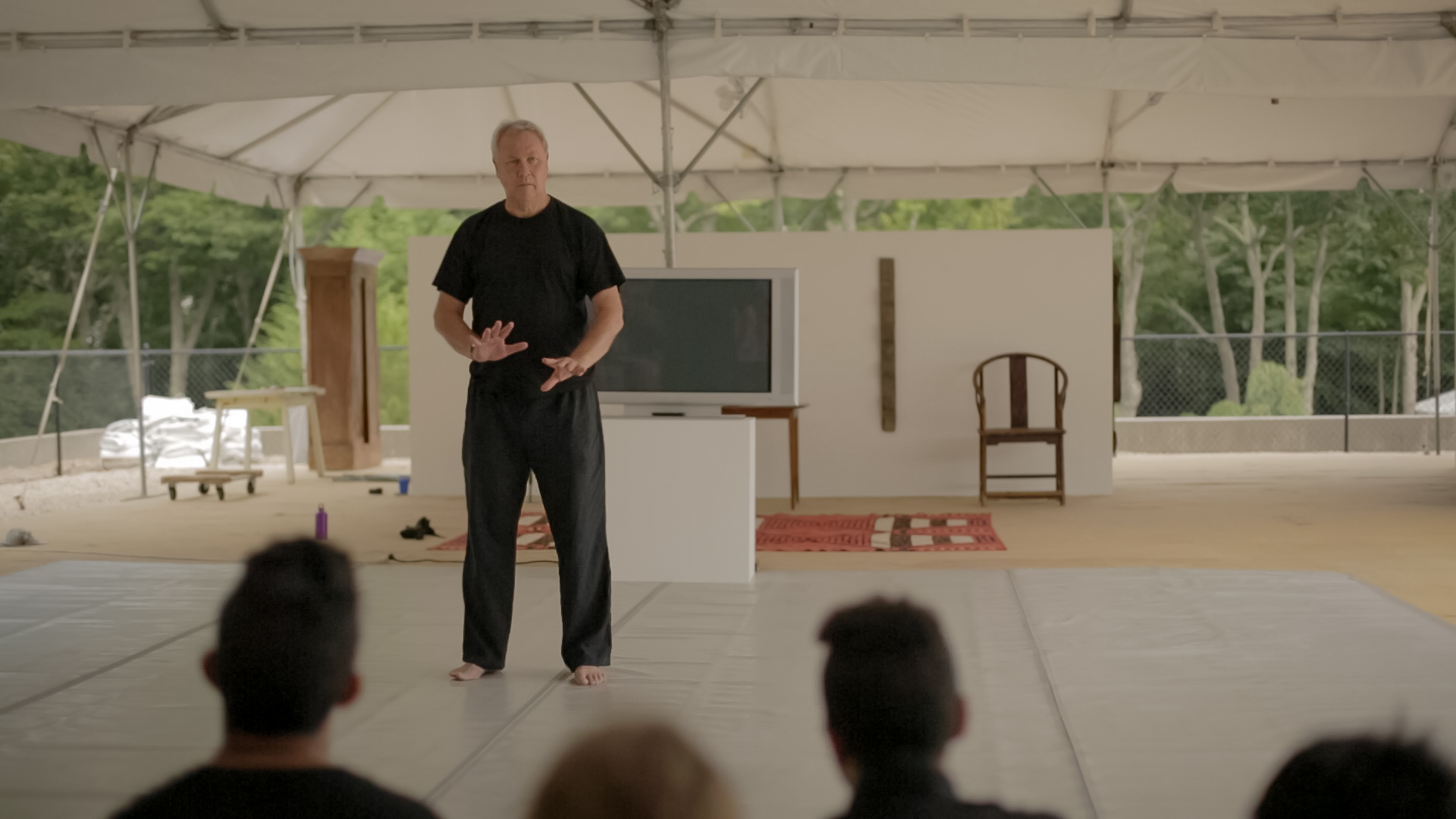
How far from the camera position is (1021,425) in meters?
7.49

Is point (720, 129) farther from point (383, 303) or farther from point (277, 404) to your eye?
point (383, 303)

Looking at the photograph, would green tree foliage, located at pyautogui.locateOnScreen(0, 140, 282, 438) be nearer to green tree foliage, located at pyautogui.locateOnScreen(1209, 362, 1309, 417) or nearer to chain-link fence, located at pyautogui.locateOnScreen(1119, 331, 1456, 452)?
chain-link fence, located at pyautogui.locateOnScreen(1119, 331, 1456, 452)

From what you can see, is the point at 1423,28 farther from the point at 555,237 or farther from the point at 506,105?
the point at 506,105

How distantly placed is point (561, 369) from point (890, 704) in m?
2.07

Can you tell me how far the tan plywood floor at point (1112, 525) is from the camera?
5129 mm

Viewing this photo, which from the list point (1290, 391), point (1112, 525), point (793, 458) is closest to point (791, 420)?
point (793, 458)

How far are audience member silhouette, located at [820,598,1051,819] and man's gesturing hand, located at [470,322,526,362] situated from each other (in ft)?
6.73

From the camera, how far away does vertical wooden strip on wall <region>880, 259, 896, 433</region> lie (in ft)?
25.5

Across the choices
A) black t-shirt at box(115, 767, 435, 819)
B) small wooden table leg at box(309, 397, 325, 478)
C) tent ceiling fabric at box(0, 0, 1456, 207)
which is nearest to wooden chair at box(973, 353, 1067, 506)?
tent ceiling fabric at box(0, 0, 1456, 207)

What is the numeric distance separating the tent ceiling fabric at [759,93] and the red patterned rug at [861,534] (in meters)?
2.08

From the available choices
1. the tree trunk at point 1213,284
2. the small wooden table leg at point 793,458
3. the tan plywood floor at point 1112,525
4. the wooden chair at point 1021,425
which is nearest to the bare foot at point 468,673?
the tan plywood floor at point 1112,525

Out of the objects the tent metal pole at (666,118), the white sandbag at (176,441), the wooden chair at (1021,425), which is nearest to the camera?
the tent metal pole at (666,118)

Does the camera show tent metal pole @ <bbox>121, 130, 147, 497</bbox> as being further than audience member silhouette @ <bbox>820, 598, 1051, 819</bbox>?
Yes

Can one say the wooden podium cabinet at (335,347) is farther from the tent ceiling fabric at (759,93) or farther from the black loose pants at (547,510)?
the black loose pants at (547,510)
